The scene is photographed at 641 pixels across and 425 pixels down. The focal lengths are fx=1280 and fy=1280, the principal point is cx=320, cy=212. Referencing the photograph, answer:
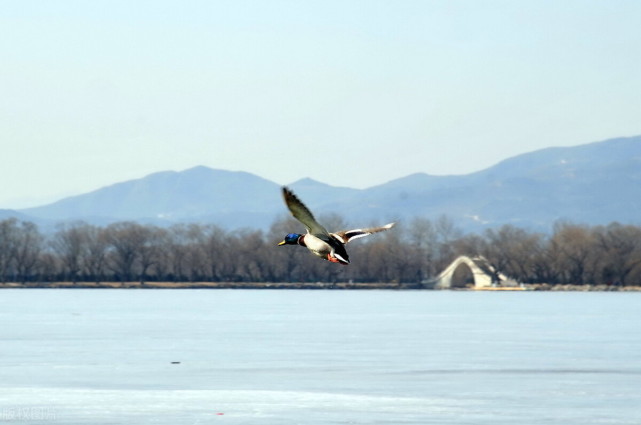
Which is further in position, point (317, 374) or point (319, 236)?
point (317, 374)

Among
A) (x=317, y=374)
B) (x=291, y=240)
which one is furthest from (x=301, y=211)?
(x=317, y=374)

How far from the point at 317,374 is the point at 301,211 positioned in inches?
1141

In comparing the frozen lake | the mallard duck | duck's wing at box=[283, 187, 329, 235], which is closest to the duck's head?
the mallard duck

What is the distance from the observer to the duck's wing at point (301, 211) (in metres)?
15.8

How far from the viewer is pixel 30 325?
75.3m

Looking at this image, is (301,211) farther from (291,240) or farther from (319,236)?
(291,240)

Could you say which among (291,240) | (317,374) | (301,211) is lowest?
(317,374)

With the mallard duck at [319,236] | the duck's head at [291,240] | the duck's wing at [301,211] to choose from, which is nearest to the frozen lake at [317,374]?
the duck's head at [291,240]

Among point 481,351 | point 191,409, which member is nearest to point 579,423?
point 191,409

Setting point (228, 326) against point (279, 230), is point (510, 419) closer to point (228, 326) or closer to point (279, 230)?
point (228, 326)

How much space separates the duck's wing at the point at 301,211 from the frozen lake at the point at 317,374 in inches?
679

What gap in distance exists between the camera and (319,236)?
1631cm

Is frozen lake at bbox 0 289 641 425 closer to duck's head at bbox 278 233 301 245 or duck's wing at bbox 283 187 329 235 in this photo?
duck's head at bbox 278 233 301 245

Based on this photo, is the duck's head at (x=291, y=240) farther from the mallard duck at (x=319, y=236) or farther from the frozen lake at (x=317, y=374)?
the frozen lake at (x=317, y=374)
